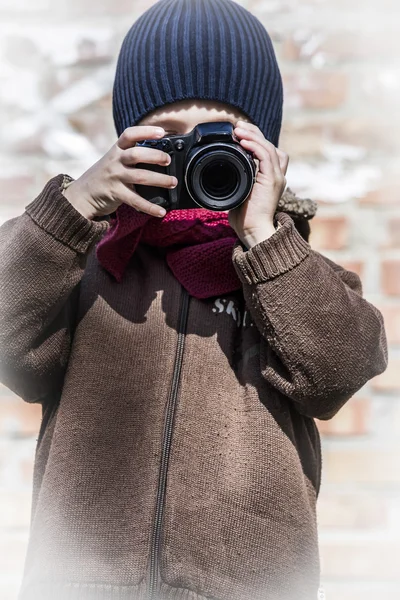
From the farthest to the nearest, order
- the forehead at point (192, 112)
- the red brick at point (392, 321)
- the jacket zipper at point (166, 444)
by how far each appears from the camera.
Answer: the red brick at point (392, 321)
the forehead at point (192, 112)
the jacket zipper at point (166, 444)

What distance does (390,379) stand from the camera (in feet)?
4.03

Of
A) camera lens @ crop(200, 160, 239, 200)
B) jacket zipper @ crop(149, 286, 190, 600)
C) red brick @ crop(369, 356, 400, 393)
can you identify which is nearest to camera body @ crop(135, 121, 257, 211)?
camera lens @ crop(200, 160, 239, 200)

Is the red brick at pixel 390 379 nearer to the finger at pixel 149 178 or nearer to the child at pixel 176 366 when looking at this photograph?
the child at pixel 176 366

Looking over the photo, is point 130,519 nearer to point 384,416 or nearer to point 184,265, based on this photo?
point 184,265

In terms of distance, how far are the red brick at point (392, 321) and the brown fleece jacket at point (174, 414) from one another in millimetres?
407

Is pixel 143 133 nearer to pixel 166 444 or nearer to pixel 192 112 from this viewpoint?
pixel 192 112

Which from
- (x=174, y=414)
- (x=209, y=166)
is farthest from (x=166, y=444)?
(x=209, y=166)

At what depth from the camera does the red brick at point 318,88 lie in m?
1.23

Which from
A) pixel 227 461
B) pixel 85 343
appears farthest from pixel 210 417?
pixel 85 343

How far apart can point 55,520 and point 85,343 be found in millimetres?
195

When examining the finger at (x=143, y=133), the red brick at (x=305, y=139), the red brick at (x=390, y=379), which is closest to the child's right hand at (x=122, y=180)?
the finger at (x=143, y=133)

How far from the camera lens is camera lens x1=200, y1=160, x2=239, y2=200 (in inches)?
29.7

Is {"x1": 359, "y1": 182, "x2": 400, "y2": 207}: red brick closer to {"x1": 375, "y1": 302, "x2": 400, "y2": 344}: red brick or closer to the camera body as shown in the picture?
{"x1": 375, "y1": 302, "x2": 400, "y2": 344}: red brick

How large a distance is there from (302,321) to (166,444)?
0.20 meters
